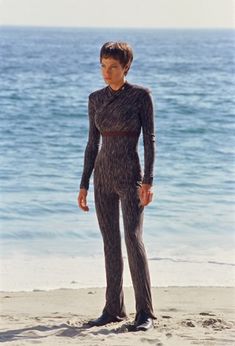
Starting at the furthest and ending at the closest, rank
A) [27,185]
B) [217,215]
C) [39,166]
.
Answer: [39,166]
[27,185]
[217,215]

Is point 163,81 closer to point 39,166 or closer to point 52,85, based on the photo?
point 52,85

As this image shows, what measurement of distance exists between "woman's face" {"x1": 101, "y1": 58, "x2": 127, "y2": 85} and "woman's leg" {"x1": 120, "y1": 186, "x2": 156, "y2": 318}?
1.87 feet

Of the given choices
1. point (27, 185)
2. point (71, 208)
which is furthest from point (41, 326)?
point (27, 185)

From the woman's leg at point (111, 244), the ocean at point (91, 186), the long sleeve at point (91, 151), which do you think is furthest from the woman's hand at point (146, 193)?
the ocean at point (91, 186)

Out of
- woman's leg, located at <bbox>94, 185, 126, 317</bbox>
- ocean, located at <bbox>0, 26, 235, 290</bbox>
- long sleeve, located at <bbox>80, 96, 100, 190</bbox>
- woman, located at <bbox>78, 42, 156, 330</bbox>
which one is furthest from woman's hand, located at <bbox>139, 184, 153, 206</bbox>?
ocean, located at <bbox>0, 26, 235, 290</bbox>

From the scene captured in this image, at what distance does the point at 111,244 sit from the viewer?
5852 mm

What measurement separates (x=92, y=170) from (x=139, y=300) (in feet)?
2.52

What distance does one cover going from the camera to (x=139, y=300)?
226 inches

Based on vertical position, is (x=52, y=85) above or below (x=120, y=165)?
below

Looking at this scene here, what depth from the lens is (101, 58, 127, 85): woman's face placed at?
559cm

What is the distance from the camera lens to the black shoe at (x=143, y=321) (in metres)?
5.66

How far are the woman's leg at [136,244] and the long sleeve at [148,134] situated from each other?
138mm

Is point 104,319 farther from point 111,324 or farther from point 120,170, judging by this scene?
point 120,170

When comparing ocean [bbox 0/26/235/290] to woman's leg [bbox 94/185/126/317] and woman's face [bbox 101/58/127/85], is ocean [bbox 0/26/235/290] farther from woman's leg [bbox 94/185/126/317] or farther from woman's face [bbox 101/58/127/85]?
woman's face [bbox 101/58/127/85]
